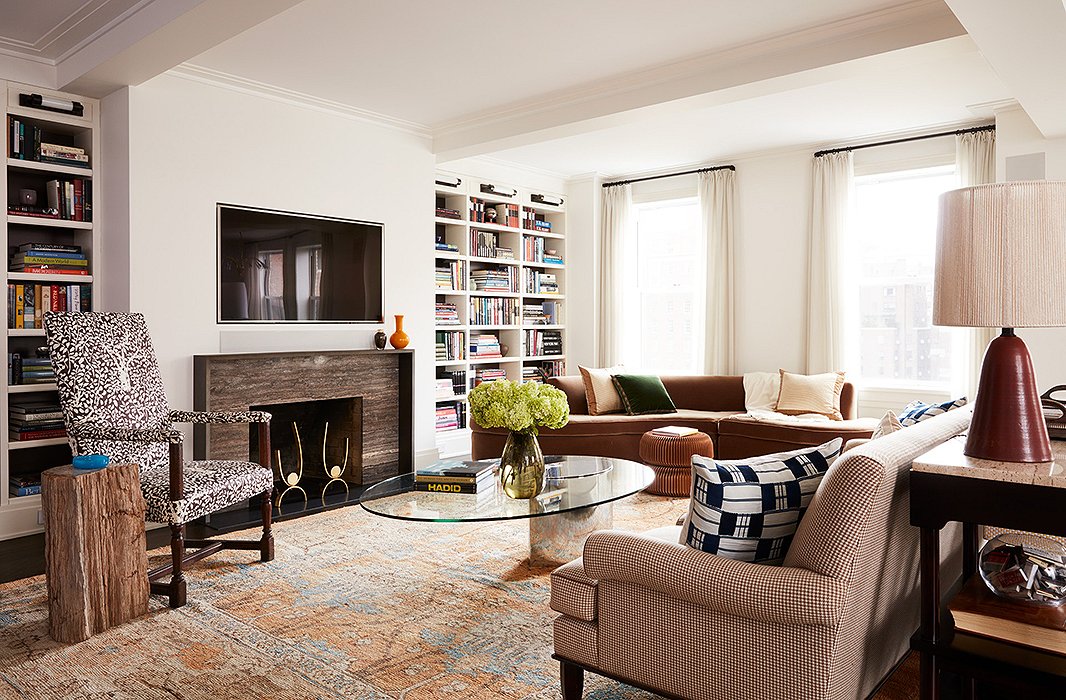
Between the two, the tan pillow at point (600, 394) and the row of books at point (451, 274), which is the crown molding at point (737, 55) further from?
the tan pillow at point (600, 394)

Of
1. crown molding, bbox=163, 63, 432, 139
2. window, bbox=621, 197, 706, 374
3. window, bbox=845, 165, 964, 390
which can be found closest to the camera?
crown molding, bbox=163, 63, 432, 139

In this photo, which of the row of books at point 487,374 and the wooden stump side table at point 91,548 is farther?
the row of books at point 487,374

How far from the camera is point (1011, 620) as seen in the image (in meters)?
1.87

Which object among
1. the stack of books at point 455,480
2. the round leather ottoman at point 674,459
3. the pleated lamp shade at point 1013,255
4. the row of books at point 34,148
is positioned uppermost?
the row of books at point 34,148

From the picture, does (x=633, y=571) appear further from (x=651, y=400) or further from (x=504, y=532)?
(x=651, y=400)

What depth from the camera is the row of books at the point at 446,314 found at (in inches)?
262

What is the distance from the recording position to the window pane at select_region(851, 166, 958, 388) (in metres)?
5.99

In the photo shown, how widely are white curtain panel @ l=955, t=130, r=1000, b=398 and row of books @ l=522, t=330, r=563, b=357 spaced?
145 inches

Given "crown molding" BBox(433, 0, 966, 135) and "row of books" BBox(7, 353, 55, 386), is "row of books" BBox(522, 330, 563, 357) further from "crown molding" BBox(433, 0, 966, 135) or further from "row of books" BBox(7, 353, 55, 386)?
"row of books" BBox(7, 353, 55, 386)

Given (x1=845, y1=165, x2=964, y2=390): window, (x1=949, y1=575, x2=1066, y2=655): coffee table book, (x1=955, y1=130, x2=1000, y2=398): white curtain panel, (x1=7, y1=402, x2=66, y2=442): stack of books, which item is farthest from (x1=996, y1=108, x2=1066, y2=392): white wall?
(x1=7, y1=402, x2=66, y2=442): stack of books

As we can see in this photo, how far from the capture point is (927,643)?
1.94 meters

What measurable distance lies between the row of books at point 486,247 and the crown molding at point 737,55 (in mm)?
1389

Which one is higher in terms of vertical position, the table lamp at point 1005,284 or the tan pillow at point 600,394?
the table lamp at point 1005,284

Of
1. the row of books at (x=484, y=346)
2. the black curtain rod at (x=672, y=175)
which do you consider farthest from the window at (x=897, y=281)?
the row of books at (x=484, y=346)
